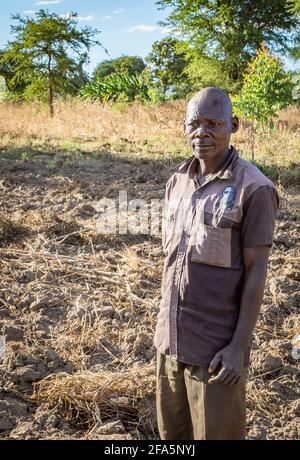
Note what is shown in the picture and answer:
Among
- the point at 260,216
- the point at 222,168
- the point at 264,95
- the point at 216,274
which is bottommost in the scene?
the point at 216,274

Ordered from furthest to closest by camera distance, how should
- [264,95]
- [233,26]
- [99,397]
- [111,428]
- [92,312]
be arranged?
[233,26] → [264,95] → [92,312] → [99,397] → [111,428]

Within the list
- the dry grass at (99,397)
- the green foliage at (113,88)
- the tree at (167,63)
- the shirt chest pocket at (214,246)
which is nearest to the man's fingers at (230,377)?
the shirt chest pocket at (214,246)

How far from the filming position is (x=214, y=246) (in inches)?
62.0

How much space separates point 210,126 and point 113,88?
1924 cm

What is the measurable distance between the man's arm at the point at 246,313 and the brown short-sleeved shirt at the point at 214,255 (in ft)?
0.12

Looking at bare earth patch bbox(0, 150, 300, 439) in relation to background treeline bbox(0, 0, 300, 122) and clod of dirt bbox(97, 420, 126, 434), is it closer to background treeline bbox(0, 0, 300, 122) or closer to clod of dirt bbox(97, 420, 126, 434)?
clod of dirt bbox(97, 420, 126, 434)

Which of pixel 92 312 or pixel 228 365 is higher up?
pixel 228 365

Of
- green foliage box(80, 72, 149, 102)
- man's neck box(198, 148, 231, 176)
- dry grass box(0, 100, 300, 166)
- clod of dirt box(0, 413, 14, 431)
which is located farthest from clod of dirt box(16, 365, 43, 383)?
green foliage box(80, 72, 149, 102)

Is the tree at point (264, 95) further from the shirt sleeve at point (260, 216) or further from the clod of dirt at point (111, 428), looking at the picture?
the shirt sleeve at point (260, 216)

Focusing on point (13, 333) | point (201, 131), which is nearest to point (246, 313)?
point (201, 131)

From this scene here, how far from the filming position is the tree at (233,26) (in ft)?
64.7

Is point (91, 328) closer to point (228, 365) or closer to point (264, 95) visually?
point (228, 365)
